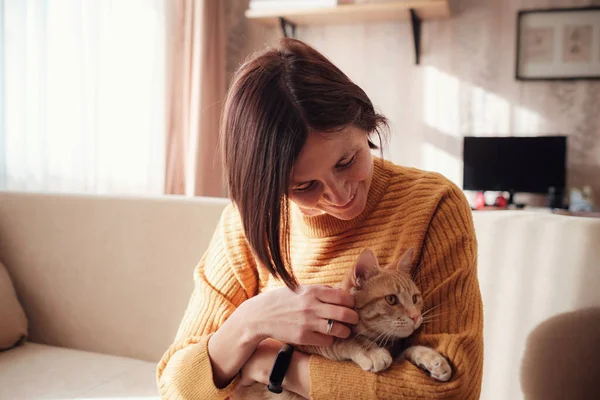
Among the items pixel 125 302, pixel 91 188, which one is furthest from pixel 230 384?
pixel 91 188

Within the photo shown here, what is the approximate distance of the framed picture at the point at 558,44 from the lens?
3234 mm

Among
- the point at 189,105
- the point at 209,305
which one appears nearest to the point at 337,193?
the point at 209,305

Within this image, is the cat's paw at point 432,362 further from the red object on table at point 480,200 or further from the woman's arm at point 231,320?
the red object on table at point 480,200

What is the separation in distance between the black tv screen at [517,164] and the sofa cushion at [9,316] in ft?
8.19

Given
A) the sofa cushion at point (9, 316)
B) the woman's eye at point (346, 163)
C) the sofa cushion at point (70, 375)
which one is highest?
the woman's eye at point (346, 163)

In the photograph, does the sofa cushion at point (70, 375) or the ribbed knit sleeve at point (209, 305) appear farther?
the sofa cushion at point (70, 375)

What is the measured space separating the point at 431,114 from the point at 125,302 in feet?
8.29

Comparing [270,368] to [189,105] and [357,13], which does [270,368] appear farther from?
[357,13]

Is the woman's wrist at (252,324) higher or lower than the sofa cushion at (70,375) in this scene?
higher

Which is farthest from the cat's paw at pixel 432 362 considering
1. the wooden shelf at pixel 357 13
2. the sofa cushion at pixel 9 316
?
the wooden shelf at pixel 357 13

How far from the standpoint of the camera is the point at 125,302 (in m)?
1.67

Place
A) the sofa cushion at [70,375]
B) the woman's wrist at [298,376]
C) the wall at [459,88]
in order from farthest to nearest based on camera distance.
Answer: the wall at [459,88], the sofa cushion at [70,375], the woman's wrist at [298,376]

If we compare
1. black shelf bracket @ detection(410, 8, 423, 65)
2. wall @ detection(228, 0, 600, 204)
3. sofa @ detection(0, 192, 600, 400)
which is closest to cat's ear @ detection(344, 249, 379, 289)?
sofa @ detection(0, 192, 600, 400)

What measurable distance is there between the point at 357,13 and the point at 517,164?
4.41 ft
